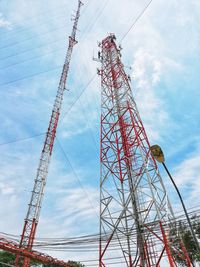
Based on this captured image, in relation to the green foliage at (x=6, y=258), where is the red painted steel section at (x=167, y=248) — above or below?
below

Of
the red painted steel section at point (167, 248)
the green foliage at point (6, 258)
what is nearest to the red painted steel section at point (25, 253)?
the red painted steel section at point (167, 248)

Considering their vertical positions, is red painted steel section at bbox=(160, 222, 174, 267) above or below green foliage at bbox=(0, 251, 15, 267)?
below

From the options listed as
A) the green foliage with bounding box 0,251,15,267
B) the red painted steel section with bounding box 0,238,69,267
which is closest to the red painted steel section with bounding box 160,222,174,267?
the red painted steel section with bounding box 0,238,69,267

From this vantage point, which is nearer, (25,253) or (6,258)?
(25,253)

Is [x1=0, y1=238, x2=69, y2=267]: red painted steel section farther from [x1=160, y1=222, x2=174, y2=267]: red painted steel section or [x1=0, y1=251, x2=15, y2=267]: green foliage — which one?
[x1=0, y1=251, x2=15, y2=267]: green foliage

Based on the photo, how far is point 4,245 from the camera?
39.8 feet

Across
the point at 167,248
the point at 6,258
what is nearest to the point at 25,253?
the point at 167,248

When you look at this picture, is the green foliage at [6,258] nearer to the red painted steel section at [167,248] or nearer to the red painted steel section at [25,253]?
the red painted steel section at [25,253]

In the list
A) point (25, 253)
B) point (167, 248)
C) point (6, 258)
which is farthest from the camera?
point (6, 258)

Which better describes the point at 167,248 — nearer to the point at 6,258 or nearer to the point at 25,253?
the point at 25,253

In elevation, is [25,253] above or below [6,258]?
below

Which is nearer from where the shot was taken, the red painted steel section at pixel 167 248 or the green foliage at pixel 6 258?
the red painted steel section at pixel 167 248

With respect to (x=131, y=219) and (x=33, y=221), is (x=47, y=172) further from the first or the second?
(x=131, y=219)

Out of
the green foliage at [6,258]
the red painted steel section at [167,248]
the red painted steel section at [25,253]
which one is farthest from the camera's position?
the green foliage at [6,258]
